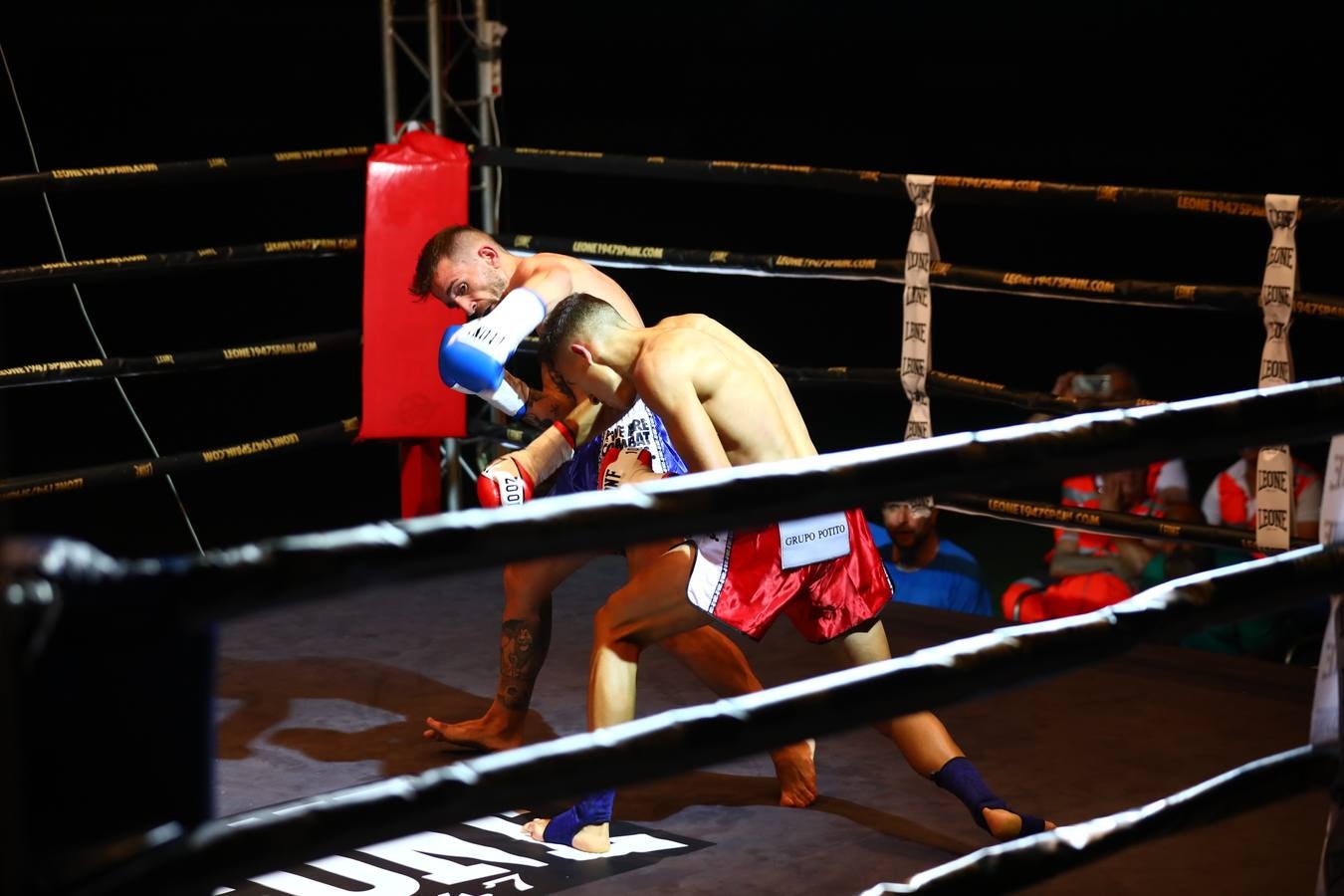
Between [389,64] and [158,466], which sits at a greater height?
[389,64]

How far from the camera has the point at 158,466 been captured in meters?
4.00

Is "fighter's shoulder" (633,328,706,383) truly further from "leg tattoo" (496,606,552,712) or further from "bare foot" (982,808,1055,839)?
"bare foot" (982,808,1055,839)

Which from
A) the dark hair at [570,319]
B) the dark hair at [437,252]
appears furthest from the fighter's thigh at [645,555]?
the dark hair at [437,252]

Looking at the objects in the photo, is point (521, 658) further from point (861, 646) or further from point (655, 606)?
point (861, 646)

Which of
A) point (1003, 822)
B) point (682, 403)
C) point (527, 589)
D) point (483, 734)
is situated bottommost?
point (483, 734)

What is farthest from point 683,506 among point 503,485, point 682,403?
point 503,485

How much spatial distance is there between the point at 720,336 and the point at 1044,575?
218 centimetres

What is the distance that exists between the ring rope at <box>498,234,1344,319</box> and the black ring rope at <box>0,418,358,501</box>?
0.74 m

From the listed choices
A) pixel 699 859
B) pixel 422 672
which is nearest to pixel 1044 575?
pixel 422 672

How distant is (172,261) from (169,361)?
27 cm

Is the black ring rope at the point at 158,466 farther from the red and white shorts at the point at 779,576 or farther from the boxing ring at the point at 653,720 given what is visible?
the red and white shorts at the point at 779,576

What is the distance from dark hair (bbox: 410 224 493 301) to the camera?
127 inches

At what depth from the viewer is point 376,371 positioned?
14.0ft

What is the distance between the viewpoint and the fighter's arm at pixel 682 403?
8.18 feet
